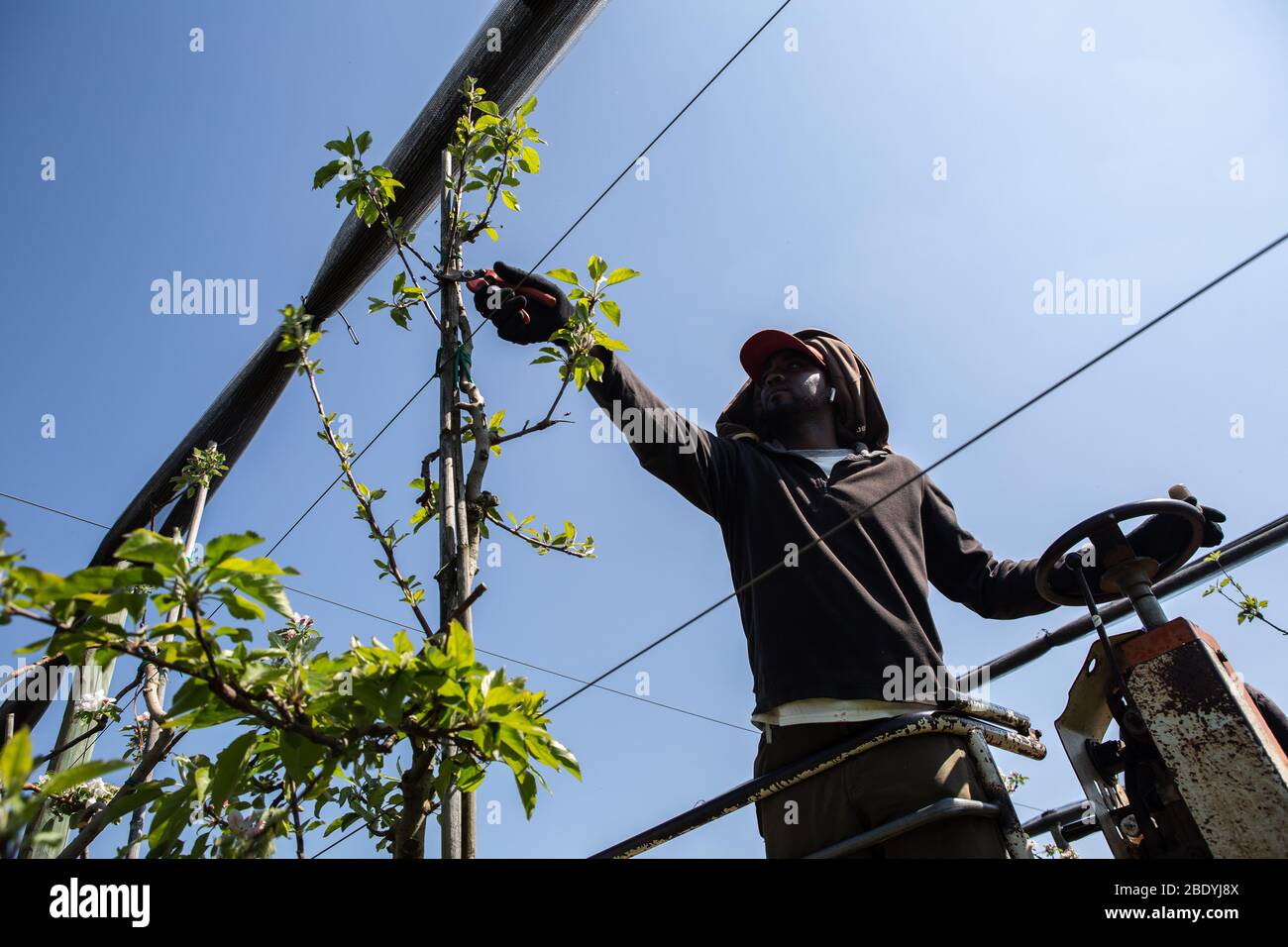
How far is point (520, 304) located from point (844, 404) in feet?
3.99

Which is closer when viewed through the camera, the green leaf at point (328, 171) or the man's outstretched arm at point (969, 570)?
the green leaf at point (328, 171)

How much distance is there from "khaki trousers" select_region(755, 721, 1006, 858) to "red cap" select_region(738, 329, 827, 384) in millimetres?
1169

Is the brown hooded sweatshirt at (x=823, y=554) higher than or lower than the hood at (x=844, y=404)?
lower

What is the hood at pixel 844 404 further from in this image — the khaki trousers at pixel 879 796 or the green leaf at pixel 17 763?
the green leaf at pixel 17 763

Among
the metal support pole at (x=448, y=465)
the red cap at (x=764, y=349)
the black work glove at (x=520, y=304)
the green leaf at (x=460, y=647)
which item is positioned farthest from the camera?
the red cap at (x=764, y=349)

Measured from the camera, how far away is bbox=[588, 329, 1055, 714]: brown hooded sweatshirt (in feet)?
6.09

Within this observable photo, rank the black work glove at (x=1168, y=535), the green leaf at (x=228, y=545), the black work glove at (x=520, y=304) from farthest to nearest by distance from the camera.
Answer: the black work glove at (x=520, y=304)
the black work glove at (x=1168, y=535)
the green leaf at (x=228, y=545)

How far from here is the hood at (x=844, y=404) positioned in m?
2.62

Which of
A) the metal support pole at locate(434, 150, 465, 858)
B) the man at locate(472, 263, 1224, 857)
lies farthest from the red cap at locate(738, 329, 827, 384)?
the metal support pole at locate(434, 150, 465, 858)

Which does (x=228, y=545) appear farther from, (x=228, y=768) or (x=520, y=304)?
(x=520, y=304)

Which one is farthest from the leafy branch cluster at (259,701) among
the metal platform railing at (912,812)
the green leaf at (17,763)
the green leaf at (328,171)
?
the green leaf at (328,171)
